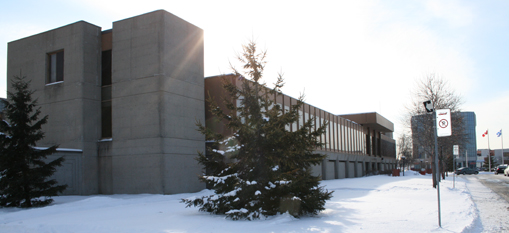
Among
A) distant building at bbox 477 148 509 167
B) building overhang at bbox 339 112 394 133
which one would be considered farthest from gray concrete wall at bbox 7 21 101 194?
distant building at bbox 477 148 509 167

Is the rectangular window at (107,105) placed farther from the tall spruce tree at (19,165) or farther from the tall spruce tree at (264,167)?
the tall spruce tree at (264,167)

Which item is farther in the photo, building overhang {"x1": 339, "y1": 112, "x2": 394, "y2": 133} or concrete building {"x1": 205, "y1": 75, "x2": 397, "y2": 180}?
building overhang {"x1": 339, "y1": 112, "x2": 394, "y2": 133}

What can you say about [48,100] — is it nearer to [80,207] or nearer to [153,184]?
[153,184]

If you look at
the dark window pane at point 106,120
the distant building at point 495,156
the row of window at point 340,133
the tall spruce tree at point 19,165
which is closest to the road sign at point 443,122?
the tall spruce tree at point 19,165

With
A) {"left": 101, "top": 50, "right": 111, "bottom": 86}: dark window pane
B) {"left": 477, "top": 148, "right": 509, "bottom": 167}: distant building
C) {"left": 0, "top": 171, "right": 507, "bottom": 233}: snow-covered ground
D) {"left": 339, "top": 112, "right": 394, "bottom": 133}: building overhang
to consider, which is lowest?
{"left": 477, "top": 148, "right": 509, "bottom": 167}: distant building

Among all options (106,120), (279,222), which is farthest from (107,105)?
(279,222)

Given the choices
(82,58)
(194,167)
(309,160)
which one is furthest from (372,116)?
(309,160)

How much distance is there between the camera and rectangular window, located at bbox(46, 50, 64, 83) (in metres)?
23.6

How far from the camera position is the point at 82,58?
2225 cm

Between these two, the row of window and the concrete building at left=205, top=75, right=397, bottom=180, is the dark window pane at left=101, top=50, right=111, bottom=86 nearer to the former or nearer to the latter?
the concrete building at left=205, top=75, right=397, bottom=180

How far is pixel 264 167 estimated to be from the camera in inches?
437

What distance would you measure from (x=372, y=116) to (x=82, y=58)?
42.7 meters

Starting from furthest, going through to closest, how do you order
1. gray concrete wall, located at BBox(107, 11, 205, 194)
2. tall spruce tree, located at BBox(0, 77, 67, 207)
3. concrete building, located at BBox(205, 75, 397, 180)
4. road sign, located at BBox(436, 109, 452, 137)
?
1. concrete building, located at BBox(205, 75, 397, 180)
2. gray concrete wall, located at BBox(107, 11, 205, 194)
3. tall spruce tree, located at BBox(0, 77, 67, 207)
4. road sign, located at BBox(436, 109, 452, 137)

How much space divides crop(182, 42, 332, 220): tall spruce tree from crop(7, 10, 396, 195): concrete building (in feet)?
30.8
